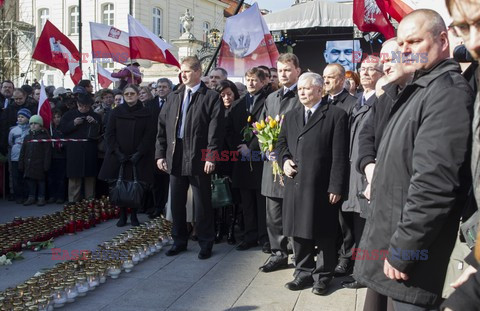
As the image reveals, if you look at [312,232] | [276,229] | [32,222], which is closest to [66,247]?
[32,222]

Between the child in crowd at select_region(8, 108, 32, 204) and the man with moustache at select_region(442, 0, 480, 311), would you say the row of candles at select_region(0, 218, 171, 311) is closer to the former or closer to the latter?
the man with moustache at select_region(442, 0, 480, 311)

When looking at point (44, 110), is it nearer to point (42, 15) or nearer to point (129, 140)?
point (129, 140)

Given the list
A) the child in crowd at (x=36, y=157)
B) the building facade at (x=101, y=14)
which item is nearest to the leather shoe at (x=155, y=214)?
the child in crowd at (x=36, y=157)

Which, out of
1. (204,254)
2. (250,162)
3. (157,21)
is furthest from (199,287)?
(157,21)

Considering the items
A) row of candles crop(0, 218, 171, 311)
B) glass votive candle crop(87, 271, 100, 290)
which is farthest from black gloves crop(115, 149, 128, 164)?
glass votive candle crop(87, 271, 100, 290)

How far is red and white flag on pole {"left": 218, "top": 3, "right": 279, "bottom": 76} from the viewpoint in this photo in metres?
9.24

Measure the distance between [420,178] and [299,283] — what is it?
3.04m

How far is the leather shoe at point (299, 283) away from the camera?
207 inches

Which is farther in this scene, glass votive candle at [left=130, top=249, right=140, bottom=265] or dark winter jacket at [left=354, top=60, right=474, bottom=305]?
glass votive candle at [left=130, top=249, right=140, bottom=265]

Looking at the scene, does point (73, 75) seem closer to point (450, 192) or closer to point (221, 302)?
point (221, 302)

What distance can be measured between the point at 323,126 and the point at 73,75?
965 centimetres

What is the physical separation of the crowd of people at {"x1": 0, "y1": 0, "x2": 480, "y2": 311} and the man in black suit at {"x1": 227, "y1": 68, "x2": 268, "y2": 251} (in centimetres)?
2

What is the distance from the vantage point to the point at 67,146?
9.77 m

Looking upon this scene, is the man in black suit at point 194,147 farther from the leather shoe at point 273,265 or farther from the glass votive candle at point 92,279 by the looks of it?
the glass votive candle at point 92,279
